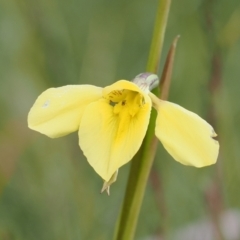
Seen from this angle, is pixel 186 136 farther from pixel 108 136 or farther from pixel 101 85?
pixel 101 85

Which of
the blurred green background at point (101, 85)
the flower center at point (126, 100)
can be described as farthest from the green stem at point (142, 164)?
the blurred green background at point (101, 85)

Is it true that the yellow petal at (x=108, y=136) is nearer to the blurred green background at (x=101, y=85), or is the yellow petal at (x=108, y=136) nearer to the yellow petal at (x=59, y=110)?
the yellow petal at (x=59, y=110)

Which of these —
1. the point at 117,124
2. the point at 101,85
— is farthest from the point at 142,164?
the point at 101,85

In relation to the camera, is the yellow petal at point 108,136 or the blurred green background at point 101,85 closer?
the yellow petal at point 108,136

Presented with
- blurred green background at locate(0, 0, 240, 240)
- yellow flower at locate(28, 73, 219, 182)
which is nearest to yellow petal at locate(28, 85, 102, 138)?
yellow flower at locate(28, 73, 219, 182)

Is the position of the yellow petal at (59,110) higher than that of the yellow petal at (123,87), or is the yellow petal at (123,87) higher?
the yellow petal at (123,87)

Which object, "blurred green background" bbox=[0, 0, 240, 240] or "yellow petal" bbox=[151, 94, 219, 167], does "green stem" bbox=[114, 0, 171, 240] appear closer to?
"yellow petal" bbox=[151, 94, 219, 167]

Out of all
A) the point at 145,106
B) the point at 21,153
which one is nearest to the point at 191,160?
the point at 145,106

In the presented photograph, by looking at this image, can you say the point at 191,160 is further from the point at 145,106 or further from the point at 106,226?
the point at 106,226
